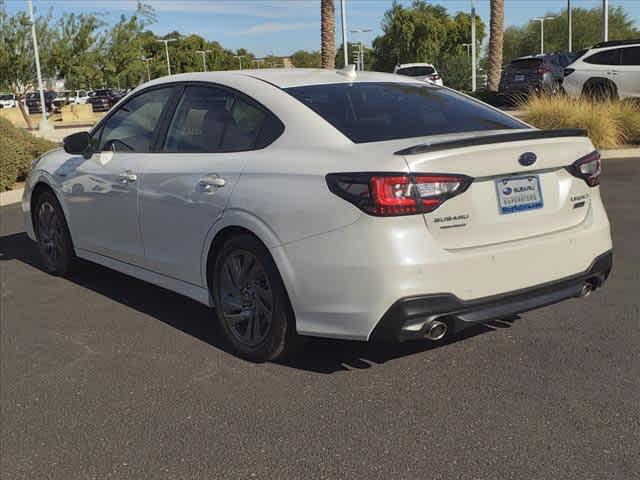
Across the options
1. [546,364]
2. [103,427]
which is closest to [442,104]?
[546,364]

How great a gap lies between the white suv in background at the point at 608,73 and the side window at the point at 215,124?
1465cm

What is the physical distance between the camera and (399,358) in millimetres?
4211

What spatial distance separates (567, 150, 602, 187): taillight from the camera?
13.0ft

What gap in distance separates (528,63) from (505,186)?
22.1m

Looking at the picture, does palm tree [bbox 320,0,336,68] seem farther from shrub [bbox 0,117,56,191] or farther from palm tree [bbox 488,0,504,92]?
shrub [bbox 0,117,56,191]

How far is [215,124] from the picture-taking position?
4.52 metres

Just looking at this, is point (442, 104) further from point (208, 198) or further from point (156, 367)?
point (156, 367)

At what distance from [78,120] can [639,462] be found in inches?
1732

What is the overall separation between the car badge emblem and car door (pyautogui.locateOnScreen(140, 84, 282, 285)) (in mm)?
1390

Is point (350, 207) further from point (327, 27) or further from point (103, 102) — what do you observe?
point (103, 102)

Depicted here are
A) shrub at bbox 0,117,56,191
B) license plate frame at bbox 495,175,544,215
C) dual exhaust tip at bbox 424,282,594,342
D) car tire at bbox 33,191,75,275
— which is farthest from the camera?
shrub at bbox 0,117,56,191

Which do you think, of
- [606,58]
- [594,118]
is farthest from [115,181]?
[606,58]

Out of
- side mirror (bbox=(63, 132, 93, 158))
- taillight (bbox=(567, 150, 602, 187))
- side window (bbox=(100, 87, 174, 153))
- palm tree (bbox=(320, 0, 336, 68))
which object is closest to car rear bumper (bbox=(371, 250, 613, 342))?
taillight (bbox=(567, 150, 602, 187))

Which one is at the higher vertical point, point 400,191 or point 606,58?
point 606,58
